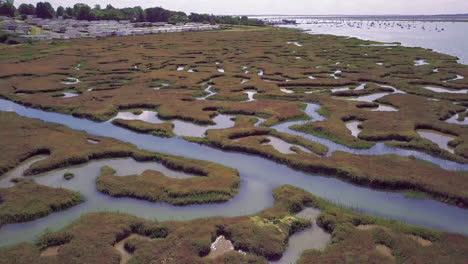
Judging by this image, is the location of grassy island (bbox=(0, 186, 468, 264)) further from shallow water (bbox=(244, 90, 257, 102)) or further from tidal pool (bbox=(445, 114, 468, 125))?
shallow water (bbox=(244, 90, 257, 102))

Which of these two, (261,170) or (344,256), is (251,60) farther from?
(344,256)

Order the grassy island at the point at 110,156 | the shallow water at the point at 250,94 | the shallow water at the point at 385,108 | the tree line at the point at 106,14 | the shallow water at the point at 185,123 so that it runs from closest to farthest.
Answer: the grassy island at the point at 110,156
the shallow water at the point at 185,123
the shallow water at the point at 385,108
the shallow water at the point at 250,94
the tree line at the point at 106,14

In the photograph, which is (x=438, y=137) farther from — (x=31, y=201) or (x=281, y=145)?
(x=31, y=201)

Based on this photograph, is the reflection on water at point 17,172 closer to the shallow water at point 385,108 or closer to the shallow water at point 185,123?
the shallow water at point 185,123

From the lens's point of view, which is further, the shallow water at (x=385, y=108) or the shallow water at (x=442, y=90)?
the shallow water at (x=442, y=90)

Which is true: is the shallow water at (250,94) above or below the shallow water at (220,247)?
above

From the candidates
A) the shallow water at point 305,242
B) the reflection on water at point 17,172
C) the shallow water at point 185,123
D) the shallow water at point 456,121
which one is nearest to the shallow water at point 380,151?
the shallow water at point 185,123

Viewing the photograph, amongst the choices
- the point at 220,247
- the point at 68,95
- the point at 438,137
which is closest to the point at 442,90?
the point at 438,137
